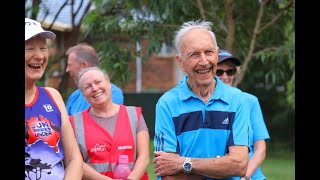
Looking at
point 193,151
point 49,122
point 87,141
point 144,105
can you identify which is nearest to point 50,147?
point 49,122

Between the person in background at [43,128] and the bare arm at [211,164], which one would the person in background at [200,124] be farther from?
the person in background at [43,128]

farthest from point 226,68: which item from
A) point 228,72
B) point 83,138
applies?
point 83,138

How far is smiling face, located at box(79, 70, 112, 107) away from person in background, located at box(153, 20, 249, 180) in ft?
5.25

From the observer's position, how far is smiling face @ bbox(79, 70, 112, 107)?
590cm

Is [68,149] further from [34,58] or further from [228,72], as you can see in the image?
[228,72]

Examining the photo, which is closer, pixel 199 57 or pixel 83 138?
pixel 199 57

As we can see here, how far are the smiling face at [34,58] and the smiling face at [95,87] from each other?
5.59 feet

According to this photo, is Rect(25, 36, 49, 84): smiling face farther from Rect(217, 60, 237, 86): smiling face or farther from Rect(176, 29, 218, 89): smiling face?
Rect(217, 60, 237, 86): smiling face

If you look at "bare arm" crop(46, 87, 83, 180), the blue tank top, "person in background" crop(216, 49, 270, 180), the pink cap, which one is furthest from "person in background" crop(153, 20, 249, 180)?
the pink cap

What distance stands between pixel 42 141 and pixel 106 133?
1678 mm

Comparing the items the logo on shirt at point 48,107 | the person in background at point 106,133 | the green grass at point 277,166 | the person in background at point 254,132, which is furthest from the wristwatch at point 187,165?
the green grass at point 277,166

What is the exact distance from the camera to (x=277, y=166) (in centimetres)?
1716

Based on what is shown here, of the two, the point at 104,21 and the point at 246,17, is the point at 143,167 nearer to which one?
the point at 104,21
